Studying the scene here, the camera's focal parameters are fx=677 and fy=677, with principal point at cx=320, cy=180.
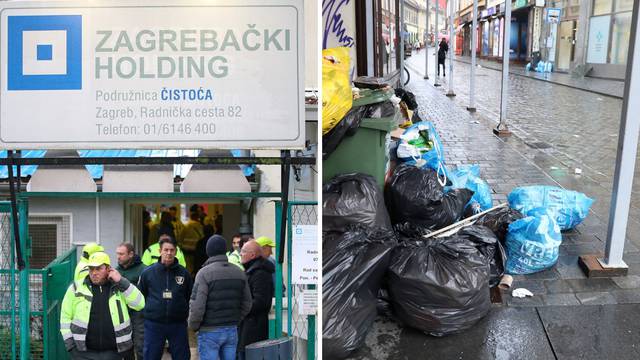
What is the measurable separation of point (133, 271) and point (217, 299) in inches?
56.6

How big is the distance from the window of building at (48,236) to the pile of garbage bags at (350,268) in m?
4.77

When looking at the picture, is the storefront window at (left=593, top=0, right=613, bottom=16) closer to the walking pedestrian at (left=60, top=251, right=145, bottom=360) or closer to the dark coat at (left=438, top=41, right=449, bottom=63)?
the dark coat at (left=438, top=41, right=449, bottom=63)

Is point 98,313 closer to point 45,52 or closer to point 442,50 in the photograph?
point 45,52

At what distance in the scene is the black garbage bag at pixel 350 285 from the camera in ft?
13.8

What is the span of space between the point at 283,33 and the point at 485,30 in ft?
147

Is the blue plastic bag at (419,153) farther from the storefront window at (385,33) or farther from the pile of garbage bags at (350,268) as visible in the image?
the storefront window at (385,33)

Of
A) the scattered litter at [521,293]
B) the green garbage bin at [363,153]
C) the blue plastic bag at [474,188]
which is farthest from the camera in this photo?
the blue plastic bag at [474,188]

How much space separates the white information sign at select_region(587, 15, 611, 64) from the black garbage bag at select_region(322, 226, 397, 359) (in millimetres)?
21207

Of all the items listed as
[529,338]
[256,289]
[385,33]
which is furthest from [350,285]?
[385,33]

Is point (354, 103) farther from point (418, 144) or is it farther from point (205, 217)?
point (205, 217)

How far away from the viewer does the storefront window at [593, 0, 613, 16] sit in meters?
23.6

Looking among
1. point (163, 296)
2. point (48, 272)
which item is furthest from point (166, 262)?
point (48, 272)

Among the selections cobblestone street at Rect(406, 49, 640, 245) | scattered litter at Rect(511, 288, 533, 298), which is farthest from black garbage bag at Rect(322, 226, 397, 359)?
cobblestone street at Rect(406, 49, 640, 245)

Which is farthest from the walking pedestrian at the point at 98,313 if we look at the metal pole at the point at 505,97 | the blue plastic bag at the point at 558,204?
the metal pole at the point at 505,97
